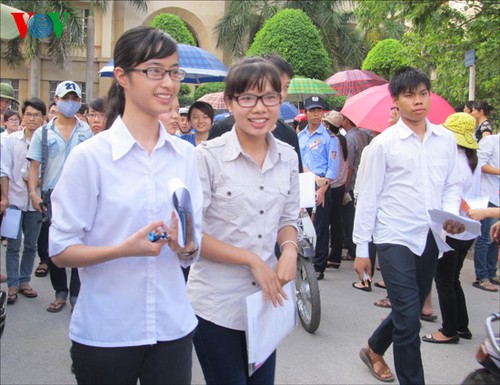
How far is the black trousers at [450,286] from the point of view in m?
4.78

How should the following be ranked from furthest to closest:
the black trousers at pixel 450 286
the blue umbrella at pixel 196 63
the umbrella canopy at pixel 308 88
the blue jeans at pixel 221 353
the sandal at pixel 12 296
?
the umbrella canopy at pixel 308 88
the blue umbrella at pixel 196 63
the sandal at pixel 12 296
the black trousers at pixel 450 286
the blue jeans at pixel 221 353

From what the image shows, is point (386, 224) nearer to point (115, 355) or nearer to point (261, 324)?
point (261, 324)

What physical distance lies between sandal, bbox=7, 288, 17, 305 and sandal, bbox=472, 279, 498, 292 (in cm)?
518

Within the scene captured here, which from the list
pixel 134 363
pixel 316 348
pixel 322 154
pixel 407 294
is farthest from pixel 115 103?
pixel 322 154

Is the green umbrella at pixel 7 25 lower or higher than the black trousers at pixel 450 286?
higher

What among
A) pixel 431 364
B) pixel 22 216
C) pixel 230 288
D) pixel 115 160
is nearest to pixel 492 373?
pixel 230 288

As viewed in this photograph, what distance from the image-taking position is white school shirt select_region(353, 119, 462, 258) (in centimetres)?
349

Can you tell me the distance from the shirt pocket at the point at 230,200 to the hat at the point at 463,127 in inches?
119

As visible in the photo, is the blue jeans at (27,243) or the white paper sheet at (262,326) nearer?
the white paper sheet at (262,326)

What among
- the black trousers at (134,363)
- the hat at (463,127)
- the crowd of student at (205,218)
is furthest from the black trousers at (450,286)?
the black trousers at (134,363)

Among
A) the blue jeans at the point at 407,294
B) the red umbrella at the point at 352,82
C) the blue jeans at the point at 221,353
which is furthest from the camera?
the red umbrella at the point at 352,82

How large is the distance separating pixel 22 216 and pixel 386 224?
4.16 m

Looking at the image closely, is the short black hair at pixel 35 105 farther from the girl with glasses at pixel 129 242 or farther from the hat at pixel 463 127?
the girl with glasses at pixel 129 242

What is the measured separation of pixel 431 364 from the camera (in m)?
4.53
